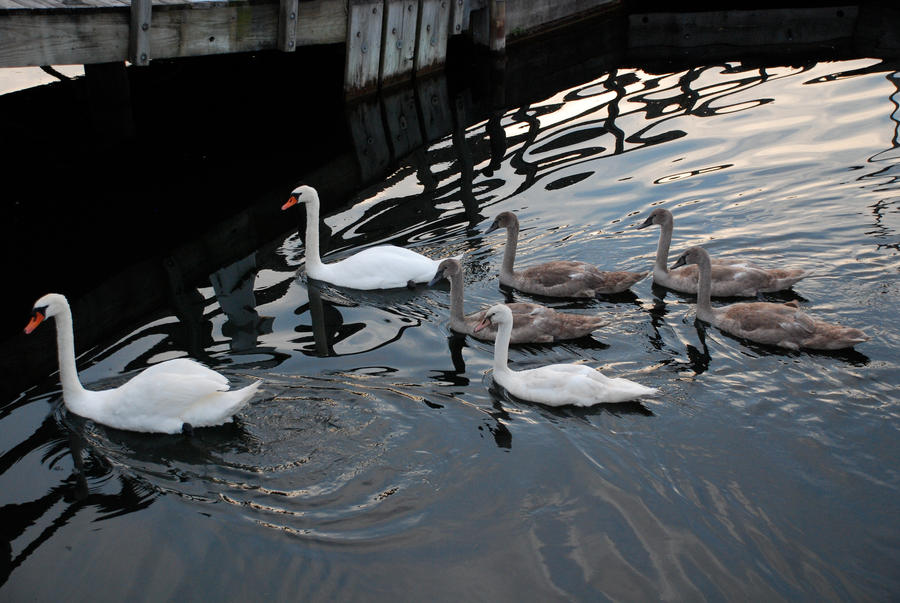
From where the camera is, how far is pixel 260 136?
1547 centimetres

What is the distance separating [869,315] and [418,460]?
4.68 metres

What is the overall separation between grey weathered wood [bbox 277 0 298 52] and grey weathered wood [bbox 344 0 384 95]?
4.97ft

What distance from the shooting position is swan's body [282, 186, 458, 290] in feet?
33.1

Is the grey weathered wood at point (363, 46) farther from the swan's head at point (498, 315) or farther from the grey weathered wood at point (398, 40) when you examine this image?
the swan's head at point (498, 315)

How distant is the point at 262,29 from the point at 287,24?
384 mm

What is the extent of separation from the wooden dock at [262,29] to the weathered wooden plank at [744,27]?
2.29 metres

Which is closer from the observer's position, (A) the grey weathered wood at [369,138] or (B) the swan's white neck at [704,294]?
(B) the swan's white neck at [704,294]

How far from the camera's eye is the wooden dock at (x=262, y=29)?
1119 centimetres

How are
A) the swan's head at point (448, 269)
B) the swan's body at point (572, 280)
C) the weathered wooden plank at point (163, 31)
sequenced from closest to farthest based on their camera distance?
1. the swan's head at point (448, 269)
2. the swan's body at point (572, 280)
3. the weathered wooden plank at point (163, 31)

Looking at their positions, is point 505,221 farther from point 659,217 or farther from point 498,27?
→ point 498,27

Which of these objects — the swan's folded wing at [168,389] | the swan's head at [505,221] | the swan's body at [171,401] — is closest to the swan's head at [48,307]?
the swan's body at [171,401]

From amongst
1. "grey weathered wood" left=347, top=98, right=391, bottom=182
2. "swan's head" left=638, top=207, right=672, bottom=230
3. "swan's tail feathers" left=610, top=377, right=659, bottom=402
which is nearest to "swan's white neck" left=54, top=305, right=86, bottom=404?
"swan's tail feathers" left=610, top=377, right=659, bottom=402

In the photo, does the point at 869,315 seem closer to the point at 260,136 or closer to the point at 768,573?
the point at 768,573

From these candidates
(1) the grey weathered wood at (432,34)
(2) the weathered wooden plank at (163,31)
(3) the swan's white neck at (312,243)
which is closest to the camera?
(3) the swan's white neck at (312,243)
